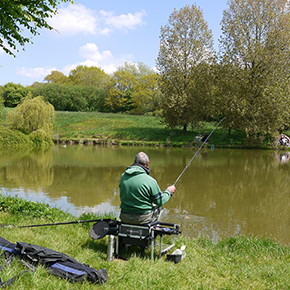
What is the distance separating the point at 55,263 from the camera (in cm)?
373

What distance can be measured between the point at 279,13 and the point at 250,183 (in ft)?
66.4

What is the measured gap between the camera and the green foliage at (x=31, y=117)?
25.9m

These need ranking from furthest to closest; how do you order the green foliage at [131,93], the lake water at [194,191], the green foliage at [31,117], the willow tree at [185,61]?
the green foliage at [131,93] < the willow tree at [185,61] < the green foliage at [31,117] < the lake water at [194,191]

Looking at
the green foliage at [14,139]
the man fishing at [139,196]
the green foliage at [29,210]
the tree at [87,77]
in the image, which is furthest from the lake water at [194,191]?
the tree at [87,77]

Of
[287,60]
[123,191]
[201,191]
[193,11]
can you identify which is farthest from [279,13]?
[123,191]

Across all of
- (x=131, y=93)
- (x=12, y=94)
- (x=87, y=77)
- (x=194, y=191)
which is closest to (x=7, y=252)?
(x=194, y=191)

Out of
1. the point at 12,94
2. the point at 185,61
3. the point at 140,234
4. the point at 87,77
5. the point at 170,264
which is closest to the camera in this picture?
the point at 170,264

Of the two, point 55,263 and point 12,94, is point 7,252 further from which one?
point 12,94

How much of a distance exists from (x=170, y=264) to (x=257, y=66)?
25.3 metres

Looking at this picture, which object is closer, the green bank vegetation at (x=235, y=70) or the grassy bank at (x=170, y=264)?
the grassy bank at (x=170, y=264)

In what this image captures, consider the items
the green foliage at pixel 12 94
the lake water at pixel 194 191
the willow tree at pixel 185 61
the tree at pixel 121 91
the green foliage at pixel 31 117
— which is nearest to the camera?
the lake water at pixel 194 191

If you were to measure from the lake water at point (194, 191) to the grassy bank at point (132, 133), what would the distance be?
12.5m

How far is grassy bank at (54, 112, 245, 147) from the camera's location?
30094mm

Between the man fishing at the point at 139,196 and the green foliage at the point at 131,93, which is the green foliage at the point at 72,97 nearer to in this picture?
the green foliage at the point at 131,93
